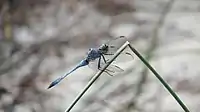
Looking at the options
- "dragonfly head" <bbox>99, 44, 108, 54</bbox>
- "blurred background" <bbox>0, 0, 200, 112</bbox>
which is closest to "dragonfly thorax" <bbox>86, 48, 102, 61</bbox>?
"dragonfly head" <bbox>99, 44, 108, 54</bbox>

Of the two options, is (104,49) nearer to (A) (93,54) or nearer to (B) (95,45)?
(A) (93,54)

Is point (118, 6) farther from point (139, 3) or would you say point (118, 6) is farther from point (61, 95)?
point (61, 95)

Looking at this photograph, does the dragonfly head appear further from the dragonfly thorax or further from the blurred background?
the blurred background

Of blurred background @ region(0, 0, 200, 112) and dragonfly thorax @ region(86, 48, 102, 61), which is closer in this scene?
dragonfly thorax @ region(86, 48, 102, 61)

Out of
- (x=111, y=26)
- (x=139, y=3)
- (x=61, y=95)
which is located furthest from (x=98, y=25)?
(x=61, y=95)

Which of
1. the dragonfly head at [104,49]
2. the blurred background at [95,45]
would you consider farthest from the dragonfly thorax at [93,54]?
the blurred background at [95,45]

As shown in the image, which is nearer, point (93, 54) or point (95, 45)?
point (93, 54)

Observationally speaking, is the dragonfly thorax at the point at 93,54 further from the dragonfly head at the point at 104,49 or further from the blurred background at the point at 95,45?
the blurred background at the point at 95,45

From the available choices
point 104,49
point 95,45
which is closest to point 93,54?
point 104,49
